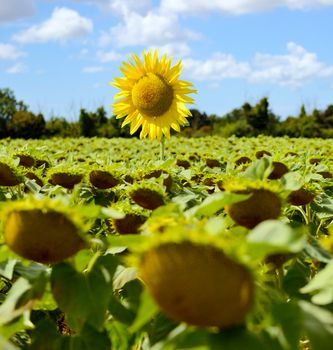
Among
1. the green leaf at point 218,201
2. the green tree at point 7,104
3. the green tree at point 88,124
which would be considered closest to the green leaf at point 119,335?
the green leaf at point 218,201

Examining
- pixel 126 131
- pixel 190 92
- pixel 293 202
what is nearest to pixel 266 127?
pixel 126 131

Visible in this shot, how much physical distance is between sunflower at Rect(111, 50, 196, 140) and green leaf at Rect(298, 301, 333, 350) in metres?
4.18

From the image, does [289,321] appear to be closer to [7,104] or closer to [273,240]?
[273,240]

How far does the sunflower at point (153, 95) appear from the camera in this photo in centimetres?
524

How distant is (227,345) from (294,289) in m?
0.59

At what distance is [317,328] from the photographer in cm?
106

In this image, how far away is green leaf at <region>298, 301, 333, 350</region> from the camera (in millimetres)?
1039

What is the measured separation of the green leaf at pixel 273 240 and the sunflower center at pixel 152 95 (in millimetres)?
4157

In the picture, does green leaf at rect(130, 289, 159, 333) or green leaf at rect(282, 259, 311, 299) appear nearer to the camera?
green leaf at rect(130, 289, 159, 333)

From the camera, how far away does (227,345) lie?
1014 mm

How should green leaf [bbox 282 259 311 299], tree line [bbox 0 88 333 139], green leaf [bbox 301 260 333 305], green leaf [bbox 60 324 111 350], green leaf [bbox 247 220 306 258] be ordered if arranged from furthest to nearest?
tree line [bbox 0 88 333 139]
green leaf [bbox 282 259 311 299]
green leaf [bbox 60 324 111 350]
green leaf [bbox 301 260 333 305]
green leaf [bbox 247 220 306 258]

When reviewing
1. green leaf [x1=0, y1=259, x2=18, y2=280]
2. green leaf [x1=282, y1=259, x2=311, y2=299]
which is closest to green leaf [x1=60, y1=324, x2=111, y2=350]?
green leaf [x1=0, y1=259, x2=18, y2=280]

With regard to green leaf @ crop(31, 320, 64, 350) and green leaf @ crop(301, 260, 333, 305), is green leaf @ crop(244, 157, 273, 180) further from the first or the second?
green leaf @ crop(31, 320, 64, 350)

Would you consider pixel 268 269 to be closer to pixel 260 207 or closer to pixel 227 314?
Result: pixel 260 207
